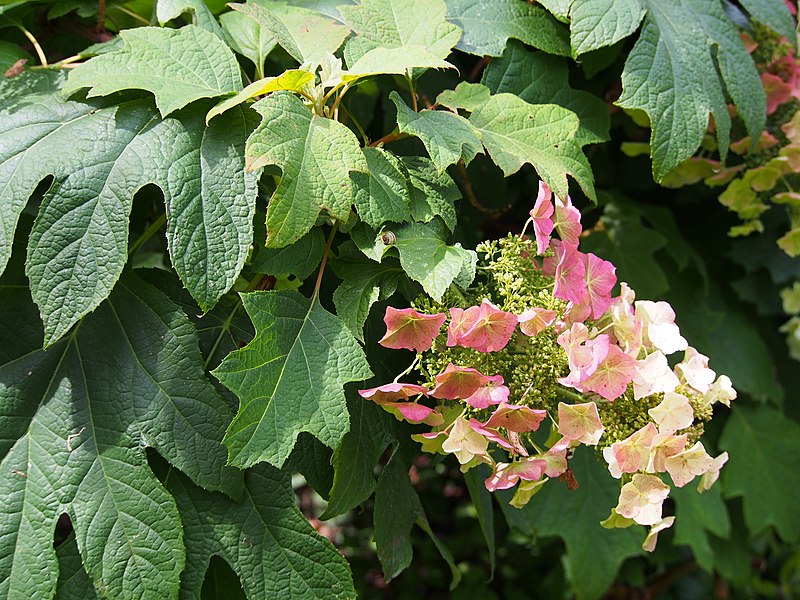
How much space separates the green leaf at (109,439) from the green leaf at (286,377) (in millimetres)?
96

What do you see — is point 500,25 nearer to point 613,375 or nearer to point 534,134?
point 534,134

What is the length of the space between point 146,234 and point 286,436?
14.1 inches

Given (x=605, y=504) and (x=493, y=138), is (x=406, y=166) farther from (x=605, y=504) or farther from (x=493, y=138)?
(x=605, y=504)

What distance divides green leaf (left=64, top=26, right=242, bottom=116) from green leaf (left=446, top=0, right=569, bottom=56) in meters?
0.35

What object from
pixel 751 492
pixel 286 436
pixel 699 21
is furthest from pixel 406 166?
pixel 751 492

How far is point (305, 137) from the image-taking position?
2.63ft

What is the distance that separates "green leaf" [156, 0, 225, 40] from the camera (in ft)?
3.24

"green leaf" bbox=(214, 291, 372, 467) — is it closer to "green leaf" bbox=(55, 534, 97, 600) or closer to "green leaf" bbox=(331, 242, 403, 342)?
"green leaf" bbox=(331, 242, 403, 342)

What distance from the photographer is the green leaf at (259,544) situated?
847 mm

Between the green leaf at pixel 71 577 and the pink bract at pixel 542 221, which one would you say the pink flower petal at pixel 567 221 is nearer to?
the pink bract at pixel 542 221

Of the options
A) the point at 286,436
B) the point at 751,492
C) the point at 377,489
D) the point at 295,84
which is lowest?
the point at 751,492

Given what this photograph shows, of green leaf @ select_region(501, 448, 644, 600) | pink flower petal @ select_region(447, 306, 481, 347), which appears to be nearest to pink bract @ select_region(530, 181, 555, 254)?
pink flower petal @ select_region(447, 306, 481, 347)

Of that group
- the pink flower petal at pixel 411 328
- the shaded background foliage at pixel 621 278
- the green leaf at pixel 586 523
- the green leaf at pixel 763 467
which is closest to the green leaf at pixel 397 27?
the shaded background foliage at pixel 621 278

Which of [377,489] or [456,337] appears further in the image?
[377,489]
